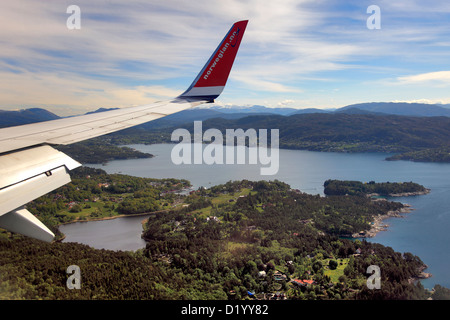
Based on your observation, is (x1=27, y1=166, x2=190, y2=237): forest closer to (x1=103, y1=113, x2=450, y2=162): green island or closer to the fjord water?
the fjord water

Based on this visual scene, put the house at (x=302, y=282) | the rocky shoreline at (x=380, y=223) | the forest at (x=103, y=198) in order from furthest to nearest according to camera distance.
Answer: the forest at (x=103, y=198) < the rocky shoreline at (x=380, y=223) < the house at (x=302, y=282)

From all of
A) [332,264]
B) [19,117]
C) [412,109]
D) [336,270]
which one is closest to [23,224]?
[336,270]

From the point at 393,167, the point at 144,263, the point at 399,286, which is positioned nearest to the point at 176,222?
the point at 144,263

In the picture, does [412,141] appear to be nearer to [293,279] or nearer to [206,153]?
[206,153]

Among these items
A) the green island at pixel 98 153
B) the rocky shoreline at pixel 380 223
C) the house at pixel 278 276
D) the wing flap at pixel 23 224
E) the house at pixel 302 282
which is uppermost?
the wing flap at pixel 23 224

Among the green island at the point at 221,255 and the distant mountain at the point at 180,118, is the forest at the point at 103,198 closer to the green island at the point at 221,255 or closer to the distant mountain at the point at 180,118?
the green island at the point at 221,255

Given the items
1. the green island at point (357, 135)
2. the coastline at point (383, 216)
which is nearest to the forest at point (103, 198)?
the coastline at point (383, 216)
